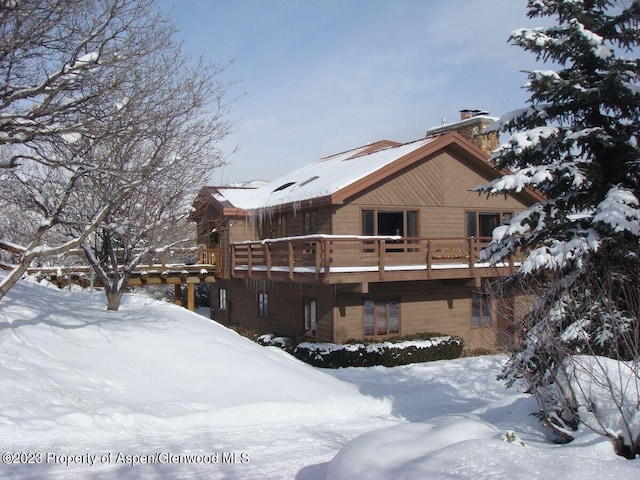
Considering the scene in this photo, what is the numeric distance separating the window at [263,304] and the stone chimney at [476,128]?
10031 millimetres

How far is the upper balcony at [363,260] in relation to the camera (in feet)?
59.1

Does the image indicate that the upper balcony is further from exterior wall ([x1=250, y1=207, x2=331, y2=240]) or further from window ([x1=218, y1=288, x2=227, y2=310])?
window ([x1=218, y1=288, x2=227, y2=310])

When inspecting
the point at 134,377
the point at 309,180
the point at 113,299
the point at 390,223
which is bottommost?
the point at 134,377

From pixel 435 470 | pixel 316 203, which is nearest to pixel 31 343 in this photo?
pixel 435 470

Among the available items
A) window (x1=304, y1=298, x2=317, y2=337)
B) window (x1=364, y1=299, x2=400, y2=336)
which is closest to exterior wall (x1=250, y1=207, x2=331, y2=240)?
window (x1=304, y1=298, x2=317, y2=337)

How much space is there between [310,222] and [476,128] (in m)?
8.36

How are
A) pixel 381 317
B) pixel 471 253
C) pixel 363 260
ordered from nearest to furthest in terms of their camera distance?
1. pixel 363 260
2. pixel 471 253
3. pixel 381 317

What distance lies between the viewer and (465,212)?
888 inches

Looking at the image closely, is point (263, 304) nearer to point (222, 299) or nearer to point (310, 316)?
point (310, 316)

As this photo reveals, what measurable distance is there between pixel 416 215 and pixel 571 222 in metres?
11.9

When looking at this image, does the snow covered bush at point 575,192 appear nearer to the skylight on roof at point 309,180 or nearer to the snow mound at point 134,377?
the snow mound at point 134,377

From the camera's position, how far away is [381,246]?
18.5 m

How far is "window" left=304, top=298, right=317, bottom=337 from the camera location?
68.5 ft

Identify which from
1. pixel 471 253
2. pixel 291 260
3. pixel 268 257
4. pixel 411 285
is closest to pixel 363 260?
pixel 291 260
